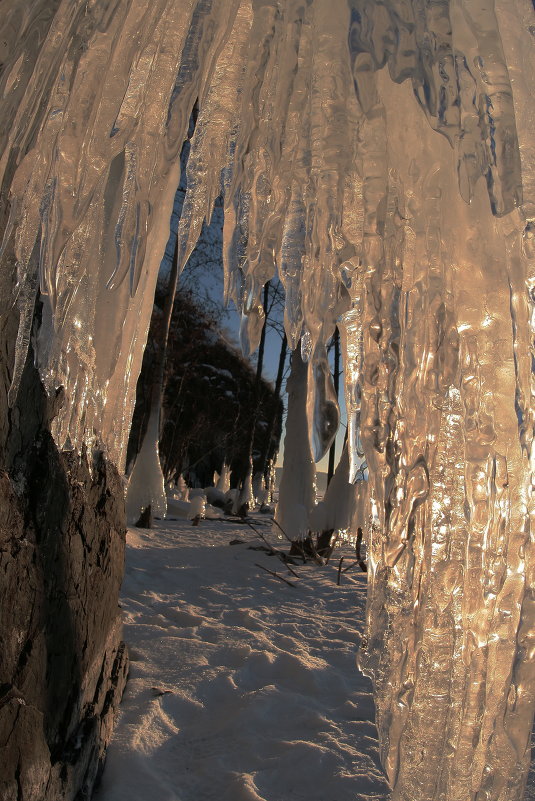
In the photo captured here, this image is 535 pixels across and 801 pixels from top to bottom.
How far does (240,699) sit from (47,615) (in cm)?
123

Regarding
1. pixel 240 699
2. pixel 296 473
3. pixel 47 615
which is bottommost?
pixel 240 699

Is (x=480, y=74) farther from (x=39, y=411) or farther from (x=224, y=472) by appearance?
(x=224, y=472)

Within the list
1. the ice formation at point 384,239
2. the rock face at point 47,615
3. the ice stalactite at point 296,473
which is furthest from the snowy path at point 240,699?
the ice stalactite at point 296,473

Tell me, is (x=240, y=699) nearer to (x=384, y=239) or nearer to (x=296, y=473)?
(x=384, y=239)

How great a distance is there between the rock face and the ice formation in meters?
0.45

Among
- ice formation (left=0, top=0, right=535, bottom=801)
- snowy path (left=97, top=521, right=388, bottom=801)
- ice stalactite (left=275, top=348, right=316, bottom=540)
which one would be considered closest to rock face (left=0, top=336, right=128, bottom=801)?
snowy path (left=97, top=521, right=388, bottom=801)

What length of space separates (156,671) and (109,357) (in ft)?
6.02

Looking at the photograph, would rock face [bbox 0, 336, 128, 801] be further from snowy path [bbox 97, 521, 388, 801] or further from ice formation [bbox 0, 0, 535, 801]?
ice formation [bbox 0, 0, 535, 801]

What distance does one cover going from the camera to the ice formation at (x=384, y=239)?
1107mm

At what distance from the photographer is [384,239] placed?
1.18 meters

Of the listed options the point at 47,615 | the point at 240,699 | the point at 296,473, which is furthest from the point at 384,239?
the point at 296,473

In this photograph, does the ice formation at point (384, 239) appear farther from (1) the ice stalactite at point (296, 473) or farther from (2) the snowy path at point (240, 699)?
(1) the ice stalactite at point (296, 473)

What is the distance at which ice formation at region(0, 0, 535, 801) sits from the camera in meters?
1.11

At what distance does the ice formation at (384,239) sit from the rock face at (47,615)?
0.45 meters
